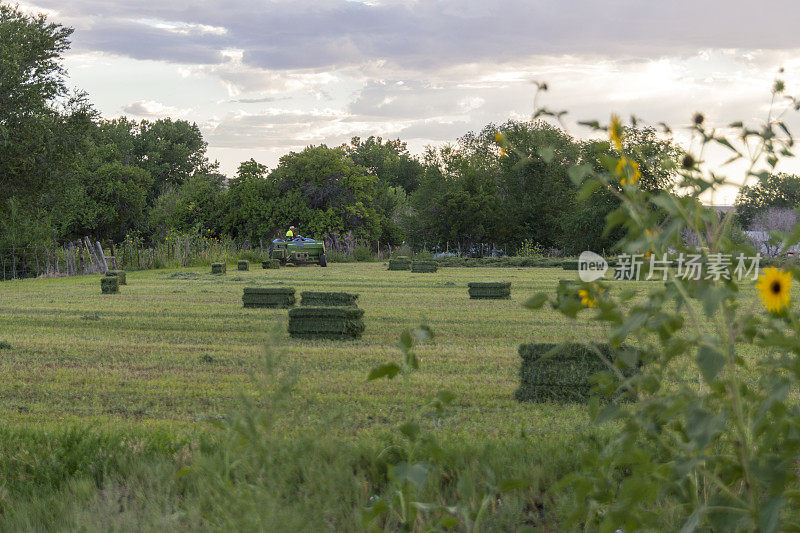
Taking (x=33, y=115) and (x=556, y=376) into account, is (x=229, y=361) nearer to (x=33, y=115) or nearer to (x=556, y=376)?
(x=556, y=376)

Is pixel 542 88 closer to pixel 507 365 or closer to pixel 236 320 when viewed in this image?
pixel 507 365

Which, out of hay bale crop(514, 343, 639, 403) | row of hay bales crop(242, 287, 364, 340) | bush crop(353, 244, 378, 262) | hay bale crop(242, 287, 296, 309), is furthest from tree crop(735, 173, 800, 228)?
hay bale crop(514, 343, 639, 403)

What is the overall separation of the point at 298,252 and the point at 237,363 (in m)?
25.9

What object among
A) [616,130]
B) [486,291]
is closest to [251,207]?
[486,291]

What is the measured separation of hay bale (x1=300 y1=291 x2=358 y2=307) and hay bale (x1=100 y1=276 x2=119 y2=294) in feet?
24.0

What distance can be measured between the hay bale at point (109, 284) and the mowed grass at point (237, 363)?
1.38 meters

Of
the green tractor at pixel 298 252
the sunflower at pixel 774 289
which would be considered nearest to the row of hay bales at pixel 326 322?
the sunflower at pixel 774 289

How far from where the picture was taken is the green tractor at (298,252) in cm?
3459

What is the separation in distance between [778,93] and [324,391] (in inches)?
215

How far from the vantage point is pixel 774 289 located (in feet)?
6.88

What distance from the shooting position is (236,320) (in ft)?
44.8

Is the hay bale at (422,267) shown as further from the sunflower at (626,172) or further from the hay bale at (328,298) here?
the sunflower at (626,172)

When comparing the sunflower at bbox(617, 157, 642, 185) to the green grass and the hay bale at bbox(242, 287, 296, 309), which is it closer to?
the green grass

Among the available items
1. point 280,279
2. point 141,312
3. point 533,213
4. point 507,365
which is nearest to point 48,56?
point 280,279
